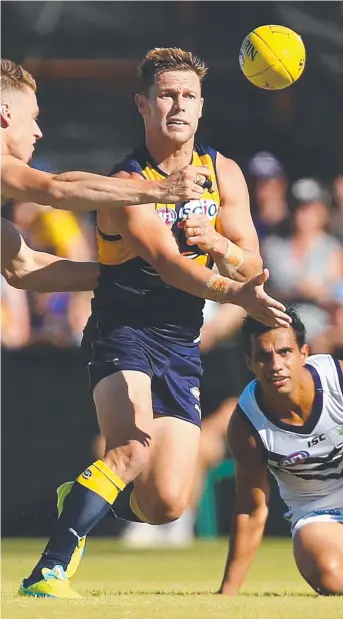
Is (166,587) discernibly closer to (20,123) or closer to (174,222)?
(174,222)

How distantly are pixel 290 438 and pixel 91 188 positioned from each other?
212cm

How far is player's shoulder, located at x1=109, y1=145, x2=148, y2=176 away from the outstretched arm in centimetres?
68

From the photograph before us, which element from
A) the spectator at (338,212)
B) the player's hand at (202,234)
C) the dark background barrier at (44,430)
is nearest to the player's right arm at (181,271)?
the player's hand at (202,234)

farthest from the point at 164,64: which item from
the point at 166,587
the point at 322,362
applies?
the point at 166,587

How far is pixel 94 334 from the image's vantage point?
7.35m

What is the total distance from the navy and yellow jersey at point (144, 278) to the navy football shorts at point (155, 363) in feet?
0.26

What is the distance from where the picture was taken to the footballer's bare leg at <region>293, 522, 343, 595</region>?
25.1 feet

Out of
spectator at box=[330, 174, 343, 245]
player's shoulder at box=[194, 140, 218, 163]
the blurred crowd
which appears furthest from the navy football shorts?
spectator at box=[330, 174, 343, 245]

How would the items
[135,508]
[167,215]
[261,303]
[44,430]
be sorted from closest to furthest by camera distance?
[261,303]
[167,215]
[135,508]
[44,430]

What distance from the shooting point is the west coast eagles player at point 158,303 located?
22.6 ft

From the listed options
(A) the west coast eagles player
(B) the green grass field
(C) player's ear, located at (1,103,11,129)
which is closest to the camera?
(B) the green grass field

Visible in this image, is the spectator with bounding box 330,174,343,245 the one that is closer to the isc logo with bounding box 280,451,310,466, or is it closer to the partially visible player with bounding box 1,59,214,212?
the isc logo with bounding box 280,451,310,466

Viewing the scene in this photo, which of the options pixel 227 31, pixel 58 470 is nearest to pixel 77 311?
pixel 58 470

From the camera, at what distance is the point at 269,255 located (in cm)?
1209
